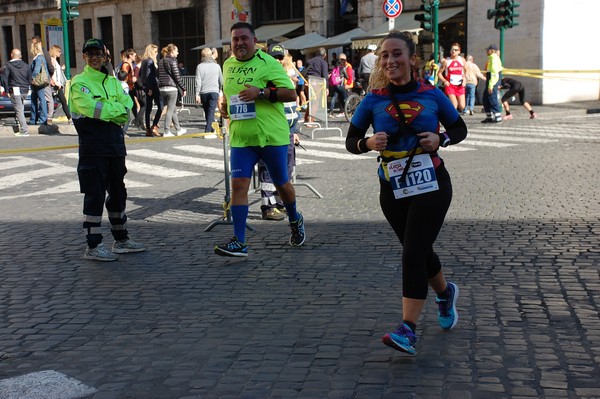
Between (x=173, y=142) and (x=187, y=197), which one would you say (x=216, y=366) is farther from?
(x=173, y=142)

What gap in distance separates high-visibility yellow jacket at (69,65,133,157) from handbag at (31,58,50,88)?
1306cm

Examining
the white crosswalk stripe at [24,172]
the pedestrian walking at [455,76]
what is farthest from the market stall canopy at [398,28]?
the white crosswalk stripe at [24,172]

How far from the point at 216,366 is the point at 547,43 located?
24732mm

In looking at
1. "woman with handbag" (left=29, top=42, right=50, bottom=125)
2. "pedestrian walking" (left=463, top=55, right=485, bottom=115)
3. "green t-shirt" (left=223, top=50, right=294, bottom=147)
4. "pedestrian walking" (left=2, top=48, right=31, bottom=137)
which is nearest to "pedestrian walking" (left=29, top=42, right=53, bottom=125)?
"woman with handbag" (left=29, top=42, right=50, bottom=125)

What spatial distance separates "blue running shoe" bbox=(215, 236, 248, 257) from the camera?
22.6 ft

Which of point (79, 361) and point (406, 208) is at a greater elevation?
point (406, 208)

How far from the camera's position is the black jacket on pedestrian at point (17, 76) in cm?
1898

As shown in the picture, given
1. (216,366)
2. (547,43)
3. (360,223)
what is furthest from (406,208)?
(547,43)

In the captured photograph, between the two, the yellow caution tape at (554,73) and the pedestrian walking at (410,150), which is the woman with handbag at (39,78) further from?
the pedestrian walking at (410,150)

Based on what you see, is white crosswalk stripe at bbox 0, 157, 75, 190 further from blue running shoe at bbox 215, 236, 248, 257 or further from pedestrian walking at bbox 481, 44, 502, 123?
pedestrian walking at bbox 481, 44, 502, 123

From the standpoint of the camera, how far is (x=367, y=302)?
18.5ft

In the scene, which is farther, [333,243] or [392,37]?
[333,243]

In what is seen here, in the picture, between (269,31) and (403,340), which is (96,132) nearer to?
(403,340)

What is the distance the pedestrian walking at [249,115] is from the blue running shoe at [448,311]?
2358 millimetres
